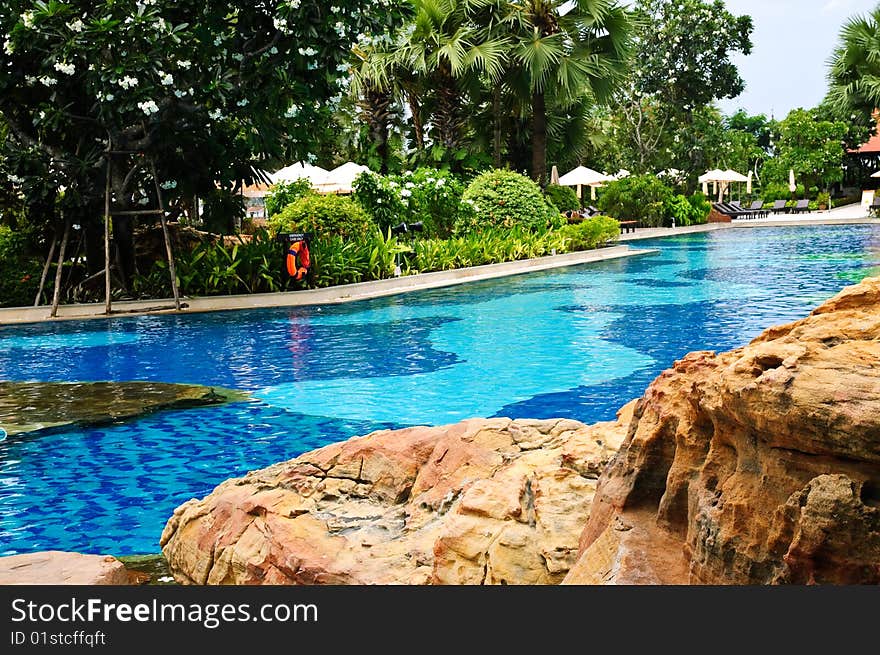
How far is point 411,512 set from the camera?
4.38 meters

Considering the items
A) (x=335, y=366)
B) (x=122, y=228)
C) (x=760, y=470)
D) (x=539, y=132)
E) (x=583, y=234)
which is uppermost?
(x=539, y=132)

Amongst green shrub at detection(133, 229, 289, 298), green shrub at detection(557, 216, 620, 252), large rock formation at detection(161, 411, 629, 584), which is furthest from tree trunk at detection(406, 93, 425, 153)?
Answer: large rock formation at detection(161, 411, 629, 584)

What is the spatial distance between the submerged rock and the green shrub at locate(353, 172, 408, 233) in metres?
12.6

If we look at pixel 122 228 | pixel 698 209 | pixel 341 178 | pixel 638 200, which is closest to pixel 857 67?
pixel 698 209

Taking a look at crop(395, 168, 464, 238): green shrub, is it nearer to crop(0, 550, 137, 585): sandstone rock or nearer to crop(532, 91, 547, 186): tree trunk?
crop(532, 91, 547, 186): tree trunk

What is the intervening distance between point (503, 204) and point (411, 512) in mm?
22806

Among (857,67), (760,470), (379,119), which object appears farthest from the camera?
(857,67)

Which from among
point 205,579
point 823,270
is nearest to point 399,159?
point 823,270

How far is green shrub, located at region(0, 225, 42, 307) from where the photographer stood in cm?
1730

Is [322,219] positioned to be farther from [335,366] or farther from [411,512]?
[411,512]

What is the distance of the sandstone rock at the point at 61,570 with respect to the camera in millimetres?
3934

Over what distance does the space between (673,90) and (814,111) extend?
1132 cm

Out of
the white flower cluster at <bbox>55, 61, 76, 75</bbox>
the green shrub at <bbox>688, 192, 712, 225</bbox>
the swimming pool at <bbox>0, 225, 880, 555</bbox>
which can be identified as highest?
the white flower cluster at <bbox>55, 61, 76, 75</bbox>

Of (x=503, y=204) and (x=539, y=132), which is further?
(x=539, y=132)
